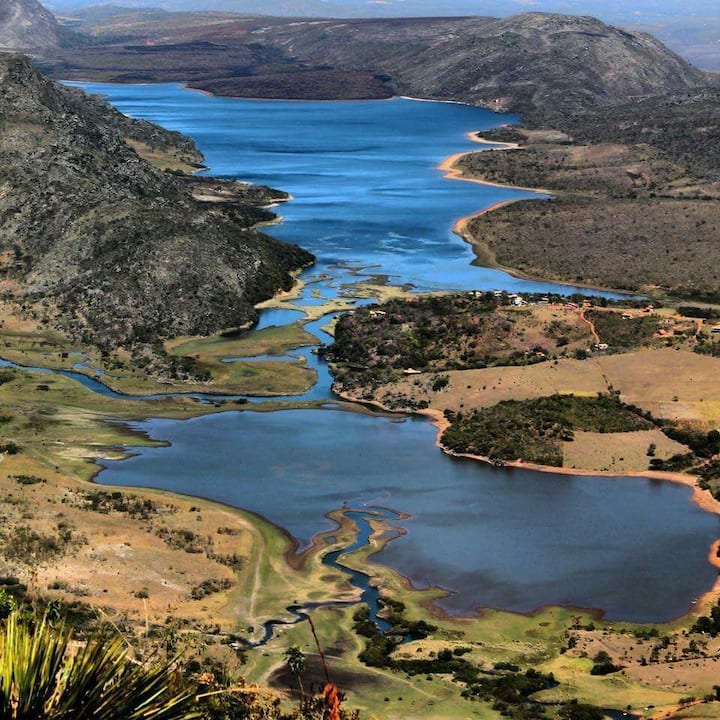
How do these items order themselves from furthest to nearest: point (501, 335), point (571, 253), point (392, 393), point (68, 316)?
point (571, 253) → point (68, 316) → point (501, 335) → point (392, 393)

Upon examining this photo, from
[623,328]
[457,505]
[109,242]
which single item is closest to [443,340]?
[623,328]

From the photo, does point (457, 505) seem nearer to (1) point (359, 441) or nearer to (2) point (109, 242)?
(1) point (359, 441)

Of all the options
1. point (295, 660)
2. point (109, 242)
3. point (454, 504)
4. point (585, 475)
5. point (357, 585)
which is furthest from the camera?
point (109, 242)

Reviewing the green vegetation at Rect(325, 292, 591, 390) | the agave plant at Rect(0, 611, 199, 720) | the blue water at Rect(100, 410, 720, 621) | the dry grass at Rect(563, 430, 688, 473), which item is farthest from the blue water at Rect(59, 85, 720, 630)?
the agave plant at Rect(0, 611, 199, 720)

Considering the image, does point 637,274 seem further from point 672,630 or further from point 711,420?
point 672,630

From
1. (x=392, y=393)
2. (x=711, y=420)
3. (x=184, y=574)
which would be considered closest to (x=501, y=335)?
(x=392, y=393)

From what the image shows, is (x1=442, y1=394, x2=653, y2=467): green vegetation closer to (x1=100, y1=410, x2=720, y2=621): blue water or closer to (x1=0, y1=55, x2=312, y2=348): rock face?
(x1=100, y1=410, x2=720, y2=621): blue water

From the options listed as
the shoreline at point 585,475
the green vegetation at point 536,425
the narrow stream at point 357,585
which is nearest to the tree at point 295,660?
the narrow stream at point 357,585
